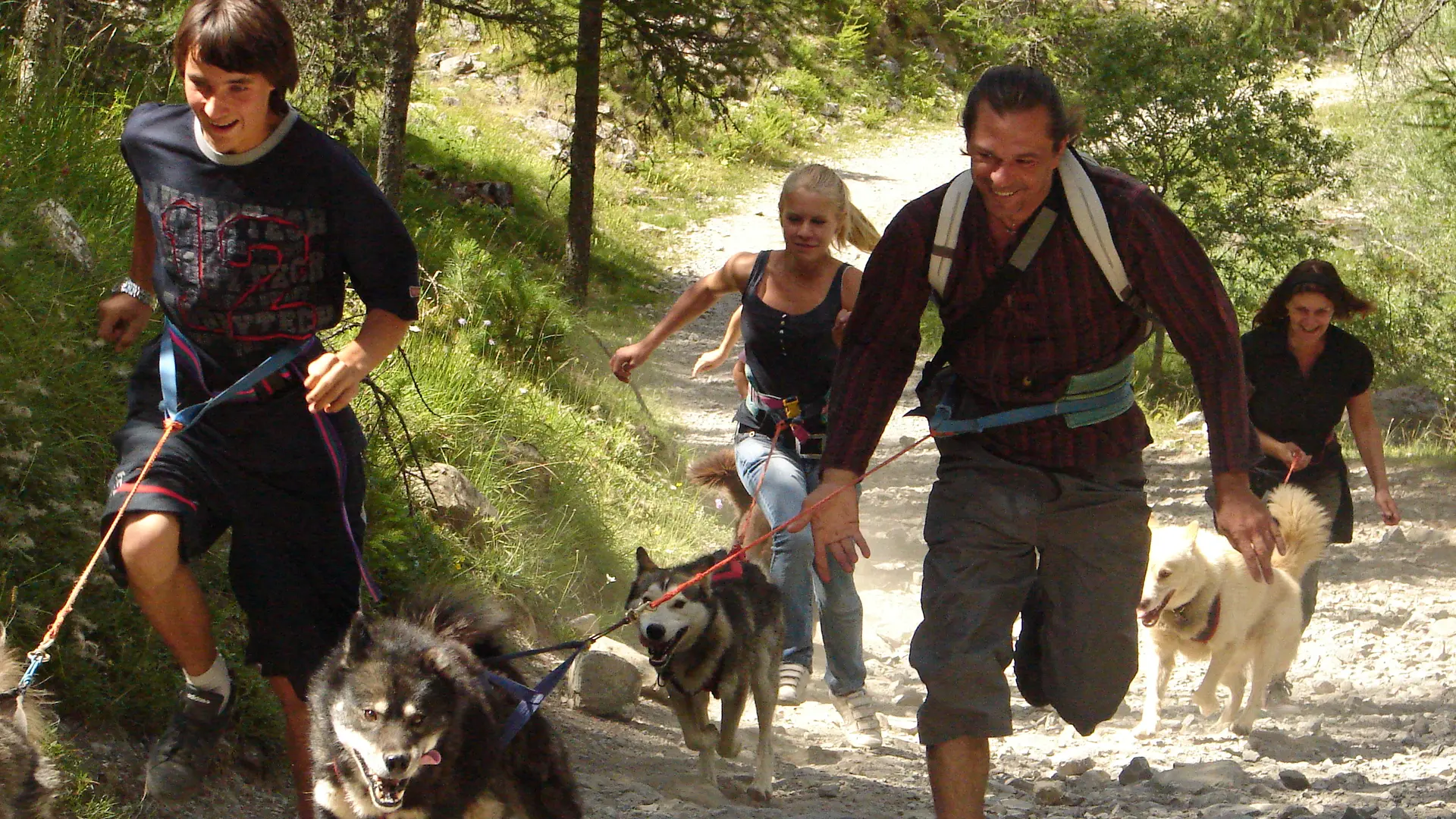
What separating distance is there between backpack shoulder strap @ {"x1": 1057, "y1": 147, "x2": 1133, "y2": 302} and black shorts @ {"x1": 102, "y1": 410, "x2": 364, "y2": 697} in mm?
2138

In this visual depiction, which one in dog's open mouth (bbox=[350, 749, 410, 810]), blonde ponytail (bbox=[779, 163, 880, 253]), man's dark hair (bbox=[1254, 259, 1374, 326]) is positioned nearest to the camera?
dog's open mouth (bbox=[350, 749, 410, 810])

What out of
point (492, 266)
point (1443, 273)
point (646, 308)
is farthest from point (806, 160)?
point (492, 266)

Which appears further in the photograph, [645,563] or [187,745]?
[645,563]

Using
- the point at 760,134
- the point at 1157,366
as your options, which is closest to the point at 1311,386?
the point at 1157,366

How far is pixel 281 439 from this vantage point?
12.2 ft

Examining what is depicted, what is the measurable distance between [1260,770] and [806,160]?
20.1 m

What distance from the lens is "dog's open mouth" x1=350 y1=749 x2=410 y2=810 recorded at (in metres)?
3.55

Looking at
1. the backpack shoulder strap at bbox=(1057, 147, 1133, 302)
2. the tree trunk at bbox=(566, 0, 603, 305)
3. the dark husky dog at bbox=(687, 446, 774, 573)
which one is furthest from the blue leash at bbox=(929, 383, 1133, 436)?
the tree trunk at bbox=(566, 0, 603, 305)

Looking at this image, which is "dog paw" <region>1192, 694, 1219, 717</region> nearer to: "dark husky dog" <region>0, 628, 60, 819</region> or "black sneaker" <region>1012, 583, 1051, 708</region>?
"black sneaker" <region>1012, 583, 1051, 708</region>

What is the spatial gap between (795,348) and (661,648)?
4.86ft

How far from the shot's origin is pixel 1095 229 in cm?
368

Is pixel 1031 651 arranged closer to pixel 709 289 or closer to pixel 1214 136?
pixel 709 289

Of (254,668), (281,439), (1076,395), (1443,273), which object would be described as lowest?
(254,668)

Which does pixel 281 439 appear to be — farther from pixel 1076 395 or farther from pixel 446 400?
pixel 446 400
